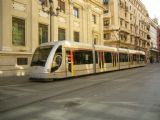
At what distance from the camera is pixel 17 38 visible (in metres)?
22.4

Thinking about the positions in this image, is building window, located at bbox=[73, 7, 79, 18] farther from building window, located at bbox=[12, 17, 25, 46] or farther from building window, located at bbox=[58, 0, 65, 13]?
building window, located at bbox=[12, 17, 25, 46]

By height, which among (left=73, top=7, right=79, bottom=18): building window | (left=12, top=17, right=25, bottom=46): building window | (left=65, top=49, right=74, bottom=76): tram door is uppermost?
(left=73, top=7, right=79, bottom=18): building window

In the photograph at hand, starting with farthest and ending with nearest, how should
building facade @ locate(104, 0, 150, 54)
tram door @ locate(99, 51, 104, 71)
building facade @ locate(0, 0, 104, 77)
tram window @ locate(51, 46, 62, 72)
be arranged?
building facade @ locate(104, 0, 150, 54) < tram door @ locate(99, 51, 104, 71) < building facade @ locate(0, 0, 104, 77) < tram window @ locate(51, 46, 62, 72)

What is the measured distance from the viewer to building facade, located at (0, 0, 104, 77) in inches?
816

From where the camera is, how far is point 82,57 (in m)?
19.7

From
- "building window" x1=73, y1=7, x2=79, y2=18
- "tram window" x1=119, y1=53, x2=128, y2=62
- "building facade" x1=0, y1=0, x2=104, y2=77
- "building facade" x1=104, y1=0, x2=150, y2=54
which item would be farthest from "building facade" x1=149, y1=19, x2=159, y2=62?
"building facade" x1=0, y1=0, x2=104, y2=77

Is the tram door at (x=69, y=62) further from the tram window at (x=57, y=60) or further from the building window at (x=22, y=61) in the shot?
the building window at (x=22, y=61)

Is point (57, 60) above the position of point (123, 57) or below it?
below

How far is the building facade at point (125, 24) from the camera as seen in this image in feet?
169

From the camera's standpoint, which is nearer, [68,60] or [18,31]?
[68,60]

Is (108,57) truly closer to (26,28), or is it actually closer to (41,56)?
(26,28)

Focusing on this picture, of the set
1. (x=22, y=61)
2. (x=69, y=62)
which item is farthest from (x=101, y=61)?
(x=22, y=61)

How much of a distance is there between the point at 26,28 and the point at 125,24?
126ft

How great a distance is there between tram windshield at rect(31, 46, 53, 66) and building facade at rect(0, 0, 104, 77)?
14.8ft
